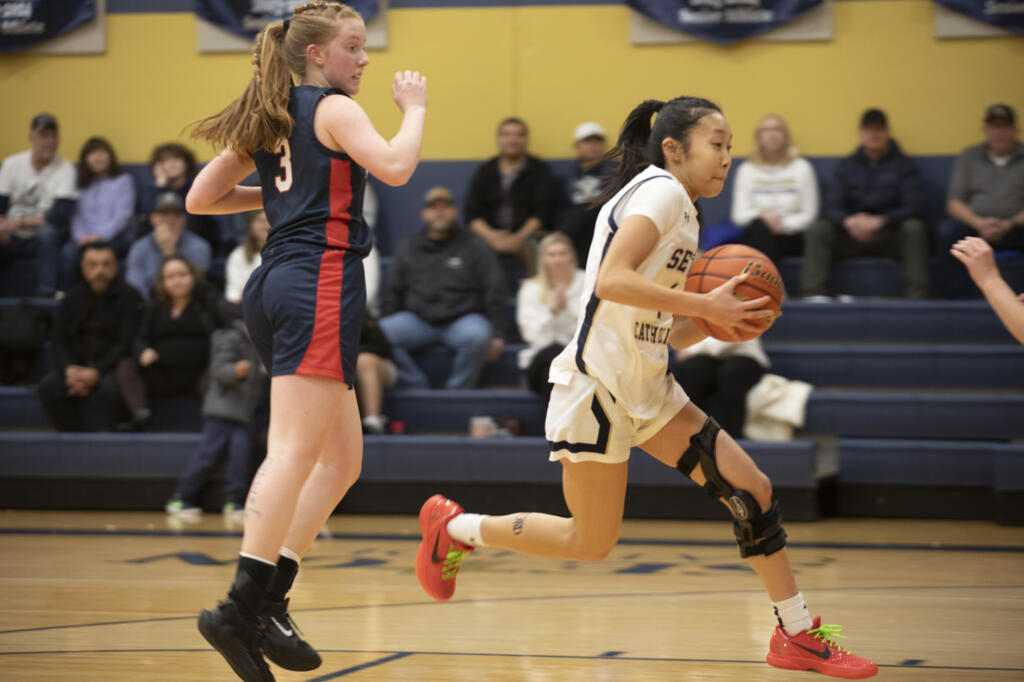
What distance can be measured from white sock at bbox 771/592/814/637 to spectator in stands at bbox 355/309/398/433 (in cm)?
429

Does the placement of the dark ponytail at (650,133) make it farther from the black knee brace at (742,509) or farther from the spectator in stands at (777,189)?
the spectator in stands at (777,189)

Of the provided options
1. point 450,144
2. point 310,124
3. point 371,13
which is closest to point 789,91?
point 450,144

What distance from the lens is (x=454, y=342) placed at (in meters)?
7.79

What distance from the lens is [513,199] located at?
8500 millimetres

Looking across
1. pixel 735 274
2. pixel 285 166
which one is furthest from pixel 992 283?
pixel 285 166

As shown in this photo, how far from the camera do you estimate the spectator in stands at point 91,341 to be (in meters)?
7.55

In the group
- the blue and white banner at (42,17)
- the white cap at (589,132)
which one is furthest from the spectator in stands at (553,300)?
the blue and white banner at (42,17)

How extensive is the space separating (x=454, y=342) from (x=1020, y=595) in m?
4.05

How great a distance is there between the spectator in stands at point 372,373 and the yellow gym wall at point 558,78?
262 centimetres

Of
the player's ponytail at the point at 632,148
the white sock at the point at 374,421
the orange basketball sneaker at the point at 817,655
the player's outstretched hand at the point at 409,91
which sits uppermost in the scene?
the player's outstretched hand at the point at 409,91

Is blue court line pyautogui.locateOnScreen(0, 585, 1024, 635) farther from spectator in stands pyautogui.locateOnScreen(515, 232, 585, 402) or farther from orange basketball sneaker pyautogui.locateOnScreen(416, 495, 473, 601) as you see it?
spectator in stands pyautogui.locateOnScreen(515, 232, 585, 402)

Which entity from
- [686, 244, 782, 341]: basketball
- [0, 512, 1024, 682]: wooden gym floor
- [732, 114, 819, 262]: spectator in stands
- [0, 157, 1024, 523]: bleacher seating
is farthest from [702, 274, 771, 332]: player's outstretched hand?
[732, 114, 819, 262]: spectator in stands

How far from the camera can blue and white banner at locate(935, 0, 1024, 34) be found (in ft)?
28.1

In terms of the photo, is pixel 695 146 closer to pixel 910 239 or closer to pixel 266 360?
pixel 266 360
